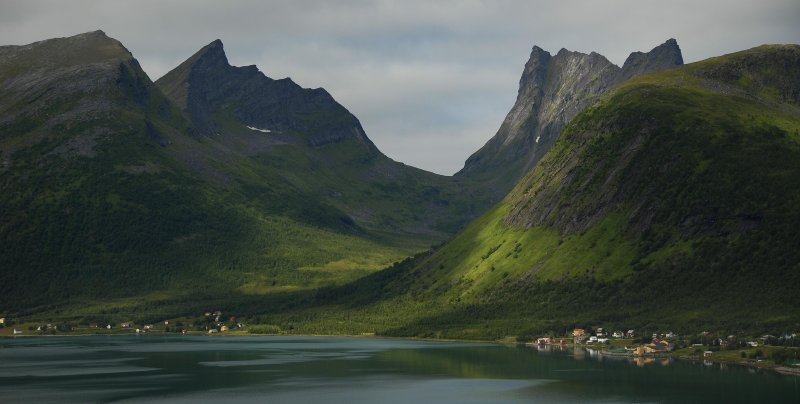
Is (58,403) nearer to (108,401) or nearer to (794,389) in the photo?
(108,401)

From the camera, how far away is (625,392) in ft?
644

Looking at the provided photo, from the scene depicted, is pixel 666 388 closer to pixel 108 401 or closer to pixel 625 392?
pixel 625 392

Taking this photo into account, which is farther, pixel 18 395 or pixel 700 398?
pixel 18 395

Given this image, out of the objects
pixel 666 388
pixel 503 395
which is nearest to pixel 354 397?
pixel 503 395

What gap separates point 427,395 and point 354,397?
14703 mm

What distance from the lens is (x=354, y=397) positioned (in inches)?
7746

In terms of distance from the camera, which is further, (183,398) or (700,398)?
(183,398)

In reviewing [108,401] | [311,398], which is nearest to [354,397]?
[311,398]

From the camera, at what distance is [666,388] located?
19938 cm

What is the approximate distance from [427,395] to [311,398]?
23236mm

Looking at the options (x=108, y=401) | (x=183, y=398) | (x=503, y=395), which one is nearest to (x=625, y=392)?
(x=503, y=395)

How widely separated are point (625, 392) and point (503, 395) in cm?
2418

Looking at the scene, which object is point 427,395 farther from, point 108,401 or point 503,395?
point 108,401

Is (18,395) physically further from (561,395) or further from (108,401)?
(561,395)
